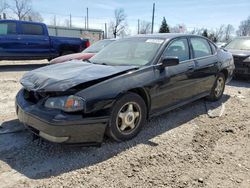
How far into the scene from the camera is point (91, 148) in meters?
3.56

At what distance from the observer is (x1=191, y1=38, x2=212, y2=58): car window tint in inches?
203

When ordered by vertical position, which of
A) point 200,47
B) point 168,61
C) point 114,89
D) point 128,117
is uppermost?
point 200,47

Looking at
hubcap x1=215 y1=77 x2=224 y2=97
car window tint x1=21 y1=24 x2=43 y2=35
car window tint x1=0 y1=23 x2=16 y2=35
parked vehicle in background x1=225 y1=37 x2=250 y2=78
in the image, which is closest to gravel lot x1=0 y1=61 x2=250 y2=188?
hubcap x1=215 y1=77 x2=224 y2=97

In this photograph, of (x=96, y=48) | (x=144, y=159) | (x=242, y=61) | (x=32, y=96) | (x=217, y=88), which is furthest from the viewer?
(x=96, y=48)

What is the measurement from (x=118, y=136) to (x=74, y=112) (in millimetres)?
792

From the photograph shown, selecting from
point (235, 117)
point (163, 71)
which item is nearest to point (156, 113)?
point (163, 71)

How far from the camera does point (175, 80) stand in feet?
14.4

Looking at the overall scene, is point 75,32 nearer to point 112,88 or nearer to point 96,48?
point 96,48

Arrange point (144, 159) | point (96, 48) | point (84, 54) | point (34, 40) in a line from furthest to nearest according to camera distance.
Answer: point (34, 40), point (96, 48), point (84, 54), point (144, 159)

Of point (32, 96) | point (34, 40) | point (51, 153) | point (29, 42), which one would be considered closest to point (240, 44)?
point (34, 40)

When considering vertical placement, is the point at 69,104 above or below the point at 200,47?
below

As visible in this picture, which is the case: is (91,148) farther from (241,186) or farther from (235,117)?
(235,117)

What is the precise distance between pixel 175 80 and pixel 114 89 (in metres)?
1.36

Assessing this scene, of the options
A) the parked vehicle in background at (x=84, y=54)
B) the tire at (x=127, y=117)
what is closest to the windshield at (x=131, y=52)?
the tire at (x=127, y=117)
